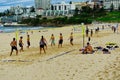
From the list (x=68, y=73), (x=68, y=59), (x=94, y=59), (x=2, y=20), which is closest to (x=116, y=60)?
(x=94, y=59)

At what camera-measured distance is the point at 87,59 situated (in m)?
17.0

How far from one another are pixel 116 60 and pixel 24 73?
15.9 ft

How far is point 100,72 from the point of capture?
13.4m

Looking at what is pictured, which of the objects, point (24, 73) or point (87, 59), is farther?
point (87, 59)

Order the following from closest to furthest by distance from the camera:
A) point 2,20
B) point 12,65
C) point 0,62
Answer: point 12,65 → point 0,62 → point 2,20

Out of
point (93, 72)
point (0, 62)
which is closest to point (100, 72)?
point (93, 72)

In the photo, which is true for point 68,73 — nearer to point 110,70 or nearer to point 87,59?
point 110,70

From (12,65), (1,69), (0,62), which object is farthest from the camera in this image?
(0,62)

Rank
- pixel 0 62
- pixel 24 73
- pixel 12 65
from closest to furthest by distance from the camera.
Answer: pixel 24 73
pixel 12 65
pixel 0 62

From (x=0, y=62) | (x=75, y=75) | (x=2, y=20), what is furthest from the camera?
(x=2, y=20)

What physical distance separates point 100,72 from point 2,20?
18652 centimetres

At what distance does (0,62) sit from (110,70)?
20.8 feet

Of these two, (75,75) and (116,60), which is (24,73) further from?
(116,60)

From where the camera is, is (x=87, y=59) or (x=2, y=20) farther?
(x=2, y=20)
